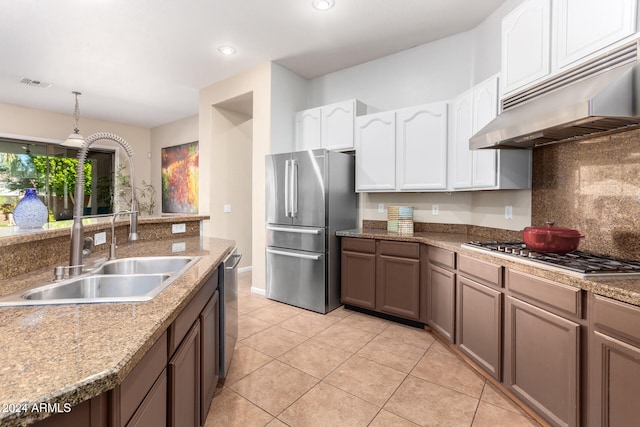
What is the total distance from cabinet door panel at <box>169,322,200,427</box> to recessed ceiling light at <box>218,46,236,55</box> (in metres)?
3.15

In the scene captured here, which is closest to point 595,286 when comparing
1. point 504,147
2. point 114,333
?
point 504,147

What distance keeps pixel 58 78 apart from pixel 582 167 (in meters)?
5.92

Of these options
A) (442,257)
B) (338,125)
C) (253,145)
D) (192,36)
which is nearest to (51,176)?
(253,145)

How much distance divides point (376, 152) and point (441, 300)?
1654 mm

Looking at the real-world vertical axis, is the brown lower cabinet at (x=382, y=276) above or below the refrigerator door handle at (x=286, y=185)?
below

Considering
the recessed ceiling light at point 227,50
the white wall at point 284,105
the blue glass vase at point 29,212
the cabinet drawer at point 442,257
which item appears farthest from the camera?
the white wall at point 284,105

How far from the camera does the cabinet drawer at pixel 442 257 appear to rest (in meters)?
2.49

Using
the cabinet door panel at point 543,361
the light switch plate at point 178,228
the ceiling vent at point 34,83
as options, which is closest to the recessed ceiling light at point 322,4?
the light switch plate at point 178,228

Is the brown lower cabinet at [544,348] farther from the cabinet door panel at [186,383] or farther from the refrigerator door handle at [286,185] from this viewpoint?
the refrigerator door handle at [286,185]

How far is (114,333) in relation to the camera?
0.83 m

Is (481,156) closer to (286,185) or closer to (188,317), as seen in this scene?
(286,185)

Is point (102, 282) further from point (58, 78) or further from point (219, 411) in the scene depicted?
point (58, 78)

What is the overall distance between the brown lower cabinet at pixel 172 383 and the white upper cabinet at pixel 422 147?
2182 millimetres

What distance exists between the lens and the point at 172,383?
110cm
